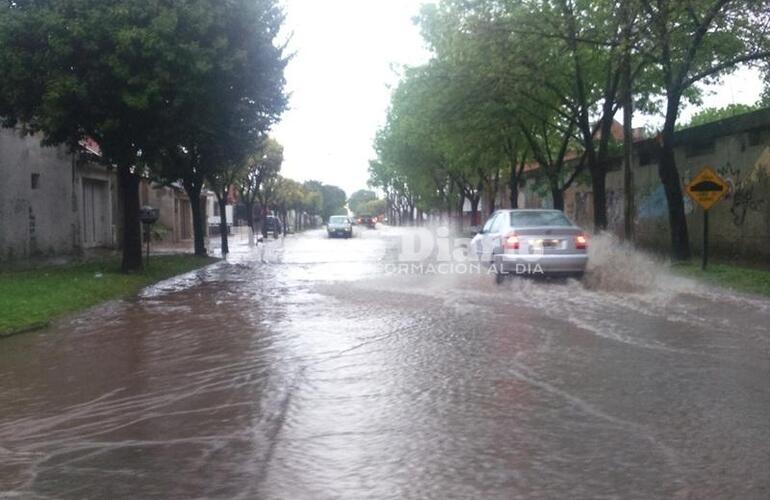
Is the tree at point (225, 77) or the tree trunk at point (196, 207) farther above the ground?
the tree at point (225, 77)

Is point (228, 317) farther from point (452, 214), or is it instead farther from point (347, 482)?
point (452, 214)

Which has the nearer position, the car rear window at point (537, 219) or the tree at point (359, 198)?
the car rear window at point (537, 219)

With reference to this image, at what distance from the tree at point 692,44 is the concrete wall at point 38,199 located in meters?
16.9

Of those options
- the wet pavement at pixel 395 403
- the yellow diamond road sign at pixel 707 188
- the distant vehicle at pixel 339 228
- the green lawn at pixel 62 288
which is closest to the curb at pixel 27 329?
the green lawn at pixel 62 288

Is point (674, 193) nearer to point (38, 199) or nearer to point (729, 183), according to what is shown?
point (729, 183)

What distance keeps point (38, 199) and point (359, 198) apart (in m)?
163

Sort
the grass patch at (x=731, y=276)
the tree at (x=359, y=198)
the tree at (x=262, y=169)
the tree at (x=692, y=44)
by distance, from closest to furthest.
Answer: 1. the grass patch at (x=731, y=276)
2. the tree at (x=692, y=44)
3. the tree at (x=262, y=169)
4. the tree at (x=359, y=198)

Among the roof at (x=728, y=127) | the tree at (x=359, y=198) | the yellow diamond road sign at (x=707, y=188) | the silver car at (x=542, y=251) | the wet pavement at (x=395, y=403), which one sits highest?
the tree at (x=359, y=198)

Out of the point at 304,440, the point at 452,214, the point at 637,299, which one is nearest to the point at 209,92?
the point at 637,299

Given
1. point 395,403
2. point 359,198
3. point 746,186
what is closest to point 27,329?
point 395,403

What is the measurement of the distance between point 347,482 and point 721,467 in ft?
7.24

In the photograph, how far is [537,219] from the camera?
16.0 metres

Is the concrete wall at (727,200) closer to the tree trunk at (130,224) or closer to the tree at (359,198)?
the tree trunk at (130,224)

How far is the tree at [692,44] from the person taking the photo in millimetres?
15711
